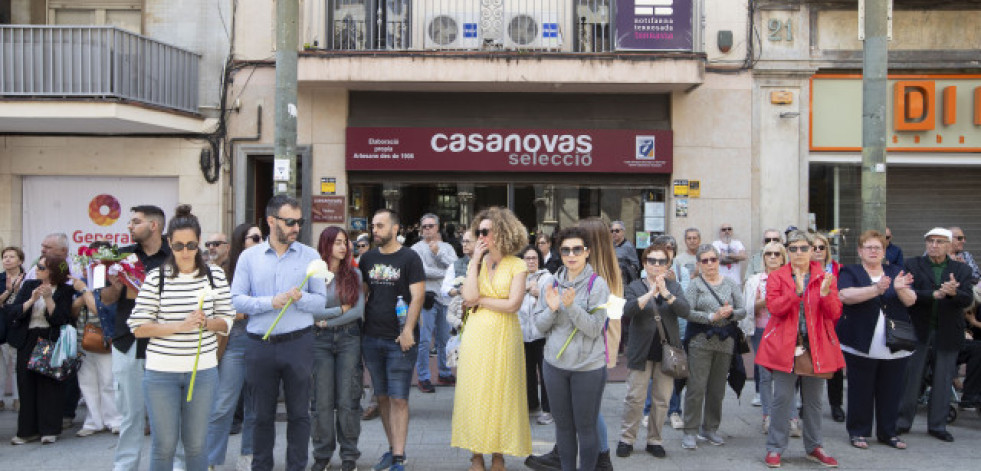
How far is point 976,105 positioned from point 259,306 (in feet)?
41.5

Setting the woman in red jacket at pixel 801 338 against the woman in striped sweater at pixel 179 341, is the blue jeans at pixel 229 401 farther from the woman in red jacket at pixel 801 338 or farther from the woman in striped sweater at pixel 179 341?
the woman in red jacket at pixel 801 338

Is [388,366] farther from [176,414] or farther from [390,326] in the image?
[176,414]

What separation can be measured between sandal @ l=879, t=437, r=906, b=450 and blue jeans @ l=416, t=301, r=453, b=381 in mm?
4570

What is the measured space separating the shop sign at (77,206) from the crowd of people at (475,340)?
572 cm

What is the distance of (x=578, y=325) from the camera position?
17.4ft

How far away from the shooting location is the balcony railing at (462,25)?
43.2 feet

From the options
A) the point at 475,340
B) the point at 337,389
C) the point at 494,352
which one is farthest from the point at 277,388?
the point at 494,352

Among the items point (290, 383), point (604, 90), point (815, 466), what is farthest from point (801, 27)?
point (290, 383)

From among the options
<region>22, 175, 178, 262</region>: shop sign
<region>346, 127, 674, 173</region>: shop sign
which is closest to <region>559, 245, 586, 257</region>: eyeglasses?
<region>346, 127, 674, 173</region>: shop sign

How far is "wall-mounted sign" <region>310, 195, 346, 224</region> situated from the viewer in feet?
43.3

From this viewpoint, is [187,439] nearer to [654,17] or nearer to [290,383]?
[290,383]

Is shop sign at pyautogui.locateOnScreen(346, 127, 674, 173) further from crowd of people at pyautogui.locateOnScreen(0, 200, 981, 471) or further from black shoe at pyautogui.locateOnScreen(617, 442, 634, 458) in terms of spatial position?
black shoe at pyautogui.locateOnScreen(617, 442, 634, 458)

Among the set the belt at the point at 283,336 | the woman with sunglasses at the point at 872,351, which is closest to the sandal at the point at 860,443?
the woman with sunglasses at the point at 872,351

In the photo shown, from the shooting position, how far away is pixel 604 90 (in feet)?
42.9
